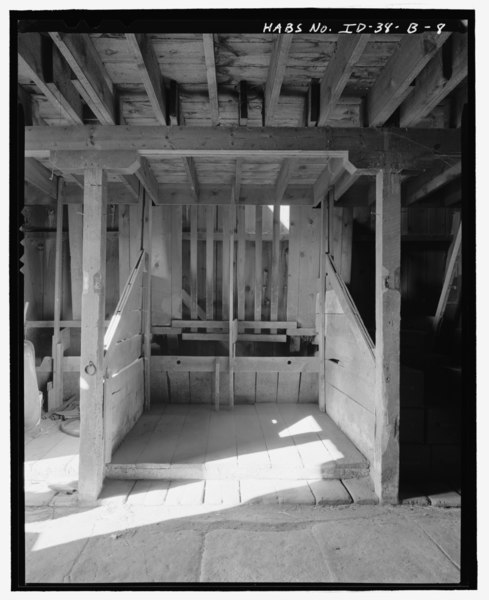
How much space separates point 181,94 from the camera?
280 centimetres

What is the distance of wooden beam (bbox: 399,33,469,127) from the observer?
7.02ft

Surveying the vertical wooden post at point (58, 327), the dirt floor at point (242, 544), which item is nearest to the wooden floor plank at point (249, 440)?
the dirt floor at point (242, 544)

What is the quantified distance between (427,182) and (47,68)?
134 inches

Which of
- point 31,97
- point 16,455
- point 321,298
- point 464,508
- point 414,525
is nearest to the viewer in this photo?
point 16,455

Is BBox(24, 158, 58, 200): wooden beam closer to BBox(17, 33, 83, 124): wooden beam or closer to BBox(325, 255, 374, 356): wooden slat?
BBox(17, 33, 83, 124): wooden beam

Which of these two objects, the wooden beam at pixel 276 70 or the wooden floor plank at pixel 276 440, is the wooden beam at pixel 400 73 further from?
the wooden floor plank at pixel 276 440

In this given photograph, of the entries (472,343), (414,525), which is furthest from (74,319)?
(472,343)

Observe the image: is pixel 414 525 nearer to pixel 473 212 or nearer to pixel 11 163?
pixel 473 212

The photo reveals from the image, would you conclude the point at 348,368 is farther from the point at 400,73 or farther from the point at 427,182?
the point at 400,73

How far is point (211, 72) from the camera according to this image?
2.30m

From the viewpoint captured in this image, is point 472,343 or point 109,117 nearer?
point 472,343

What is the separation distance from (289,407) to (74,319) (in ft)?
9.74

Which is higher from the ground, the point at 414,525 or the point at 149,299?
the point at 149,299

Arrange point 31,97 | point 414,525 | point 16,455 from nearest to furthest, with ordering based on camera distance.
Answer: point 16,455 < point 414,525 < point 31,97
